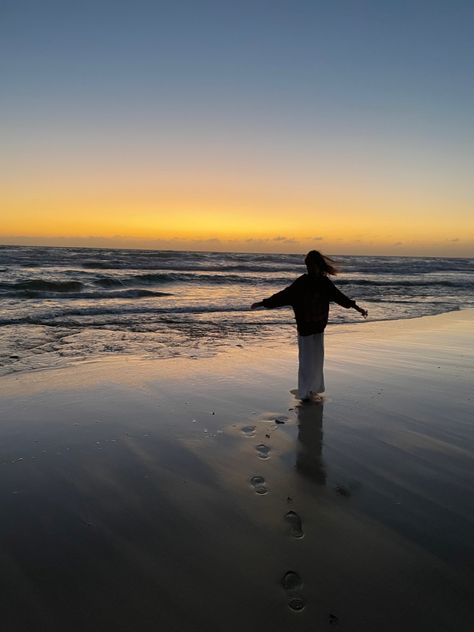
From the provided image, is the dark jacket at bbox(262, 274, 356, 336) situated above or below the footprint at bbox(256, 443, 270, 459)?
above

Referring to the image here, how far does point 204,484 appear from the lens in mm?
3639

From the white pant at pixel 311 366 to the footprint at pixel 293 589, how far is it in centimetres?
351

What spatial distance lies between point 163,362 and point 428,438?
14.9 feet

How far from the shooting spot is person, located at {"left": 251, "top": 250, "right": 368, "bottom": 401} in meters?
6.12

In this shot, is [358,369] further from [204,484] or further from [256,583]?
[256,583]

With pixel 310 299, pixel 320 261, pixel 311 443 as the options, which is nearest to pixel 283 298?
pixel 310 299

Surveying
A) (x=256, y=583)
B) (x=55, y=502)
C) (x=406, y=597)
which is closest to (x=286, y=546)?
(x=256, y=583)

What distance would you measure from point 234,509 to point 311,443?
57.8 inches

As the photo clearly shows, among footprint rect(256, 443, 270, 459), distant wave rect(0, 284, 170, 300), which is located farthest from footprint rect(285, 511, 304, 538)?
distant wave rect(0, 284, 170, 300)

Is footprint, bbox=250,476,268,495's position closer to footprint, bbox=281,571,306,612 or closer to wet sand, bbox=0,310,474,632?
wet sand, bbox=0,310,474,632

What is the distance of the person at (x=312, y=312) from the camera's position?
6.12 meters

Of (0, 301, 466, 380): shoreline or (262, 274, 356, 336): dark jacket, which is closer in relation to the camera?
(262, 274, 356, 336): dark jacket

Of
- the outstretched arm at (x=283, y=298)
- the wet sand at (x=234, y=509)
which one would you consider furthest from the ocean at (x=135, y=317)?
the outstretched arm at (x=283, y=298)

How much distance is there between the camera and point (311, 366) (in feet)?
20.1
